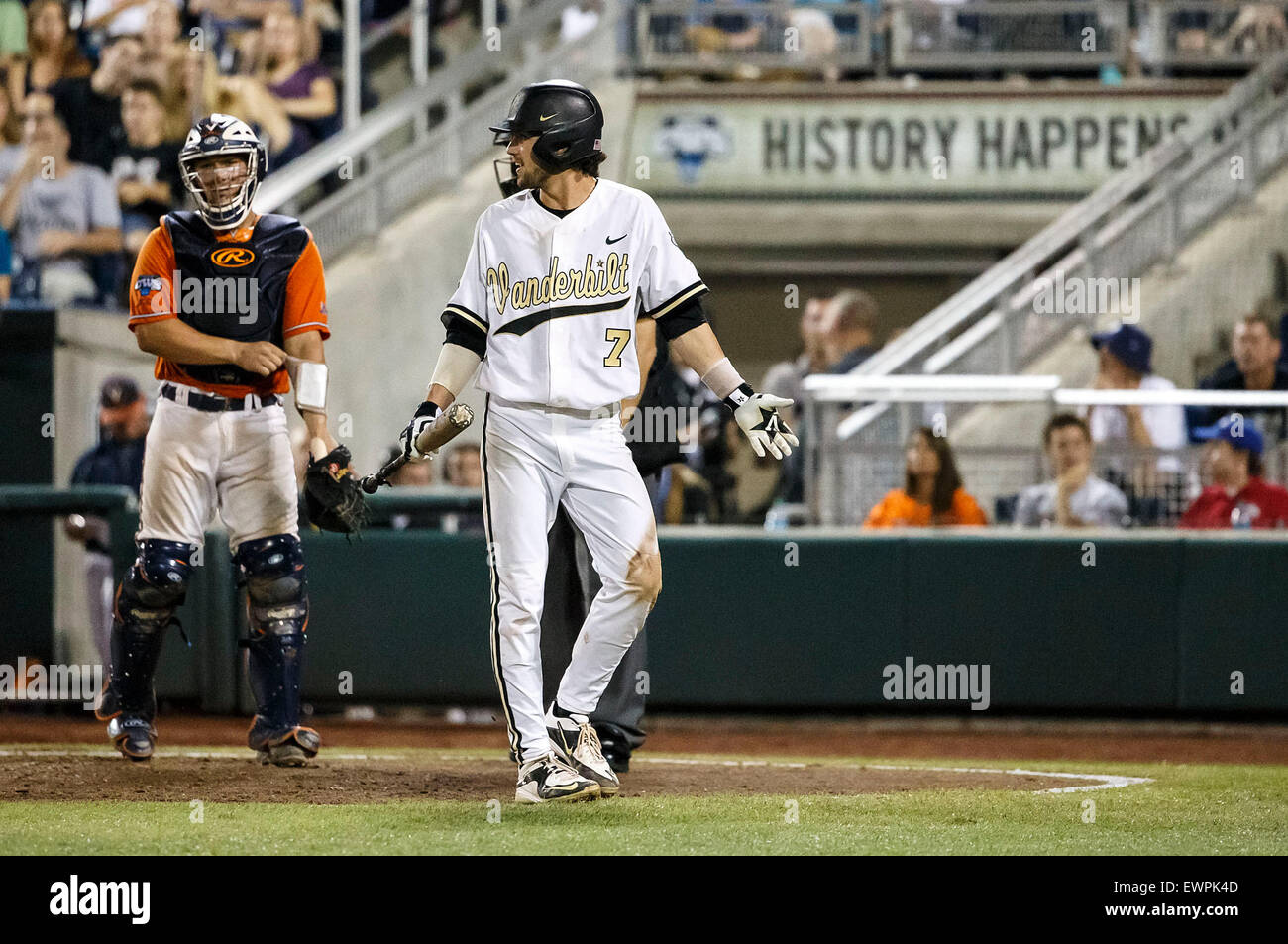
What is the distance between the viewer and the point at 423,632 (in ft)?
32.0

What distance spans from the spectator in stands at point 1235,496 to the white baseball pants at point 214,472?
16.5ft

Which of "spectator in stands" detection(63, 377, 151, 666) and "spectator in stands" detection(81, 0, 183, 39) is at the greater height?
"spectator in stands" detection(81, 0, 183, 39)

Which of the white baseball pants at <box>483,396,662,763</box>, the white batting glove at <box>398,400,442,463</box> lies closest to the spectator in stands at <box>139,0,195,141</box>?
the white batting glove at <box>398,400,442,463</box>

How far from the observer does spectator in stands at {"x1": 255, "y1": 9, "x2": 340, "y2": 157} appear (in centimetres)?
1334

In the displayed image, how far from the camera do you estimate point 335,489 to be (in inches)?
248

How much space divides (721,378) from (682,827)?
141 cm

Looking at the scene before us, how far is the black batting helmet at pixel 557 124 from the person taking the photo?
5.58m

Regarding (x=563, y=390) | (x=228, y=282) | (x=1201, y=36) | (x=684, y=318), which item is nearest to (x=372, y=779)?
(x=563, y=390)

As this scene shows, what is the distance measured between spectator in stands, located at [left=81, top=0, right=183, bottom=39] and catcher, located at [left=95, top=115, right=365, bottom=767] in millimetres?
7497

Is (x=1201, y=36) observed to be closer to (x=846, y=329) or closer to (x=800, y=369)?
(x=846, y=329)

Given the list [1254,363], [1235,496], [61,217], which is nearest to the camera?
[1235,496]

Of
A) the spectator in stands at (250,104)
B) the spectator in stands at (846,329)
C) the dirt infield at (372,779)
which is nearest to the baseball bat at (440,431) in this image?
the dirt infield at (372,779)

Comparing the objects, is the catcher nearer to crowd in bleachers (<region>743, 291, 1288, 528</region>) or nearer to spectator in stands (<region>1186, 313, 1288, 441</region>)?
crowd in bleachers (<region>743, 291, 1288, 528</region>)
